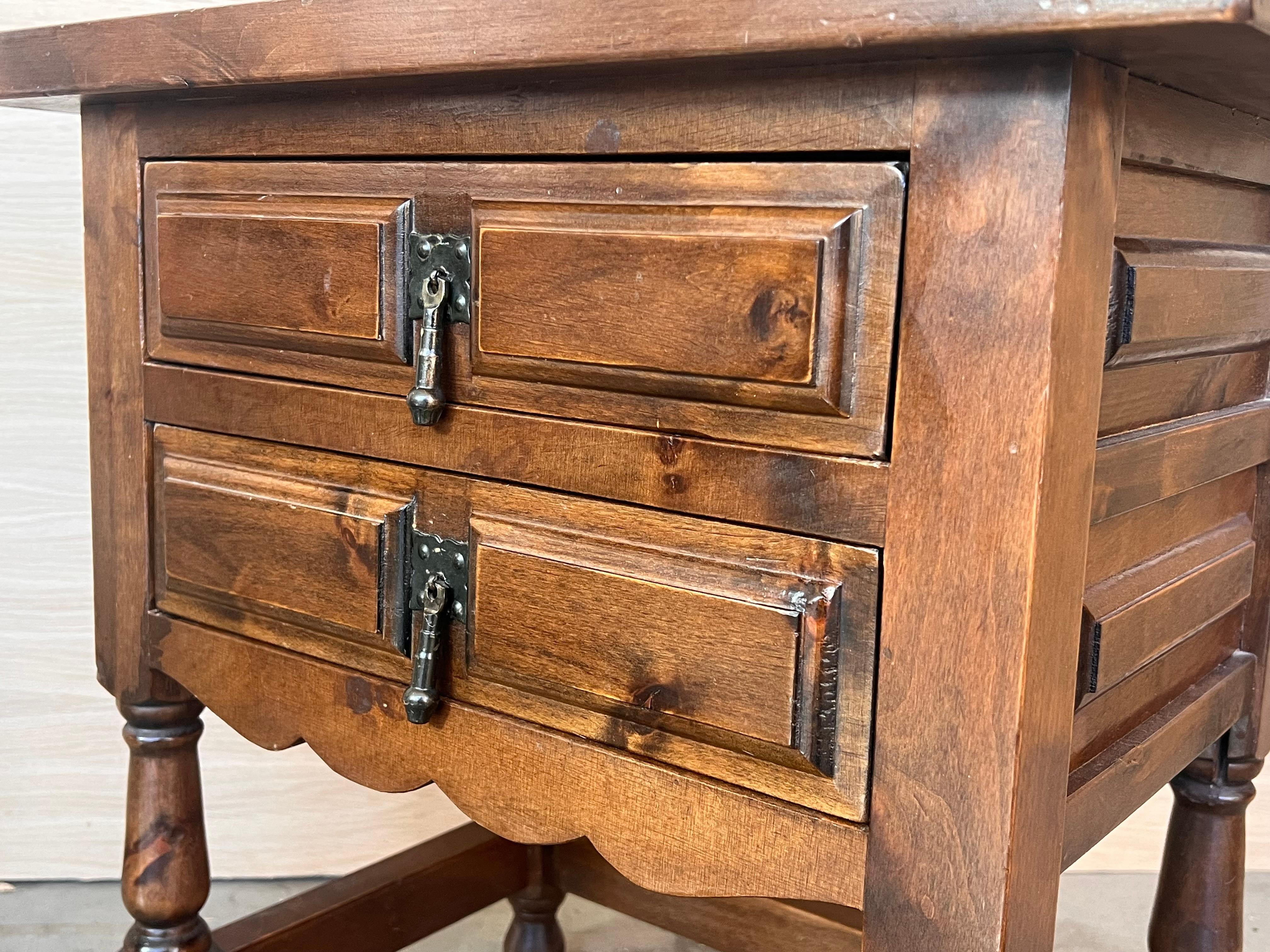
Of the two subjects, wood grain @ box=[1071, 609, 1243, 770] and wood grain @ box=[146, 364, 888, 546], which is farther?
wood grain @ box=[1071, 609, 1243, 770]

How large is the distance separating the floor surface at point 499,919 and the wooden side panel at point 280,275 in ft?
2.70

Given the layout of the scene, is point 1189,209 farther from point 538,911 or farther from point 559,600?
point 538,911

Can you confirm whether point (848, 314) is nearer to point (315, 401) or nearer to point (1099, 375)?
point (1099, 375)

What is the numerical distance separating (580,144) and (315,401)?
0.24 meters

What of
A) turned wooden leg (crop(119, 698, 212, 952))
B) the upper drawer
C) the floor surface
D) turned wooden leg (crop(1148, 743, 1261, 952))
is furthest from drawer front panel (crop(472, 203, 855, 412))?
the floor surface

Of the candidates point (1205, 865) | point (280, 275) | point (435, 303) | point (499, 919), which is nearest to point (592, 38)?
point (435, 303)

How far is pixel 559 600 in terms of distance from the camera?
668mm

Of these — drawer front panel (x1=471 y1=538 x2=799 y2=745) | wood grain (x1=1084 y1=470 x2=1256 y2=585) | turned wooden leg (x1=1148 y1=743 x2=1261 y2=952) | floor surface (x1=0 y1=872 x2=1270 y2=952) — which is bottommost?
floor surface (x1=0 y1=872 x2=1270 y2=952)

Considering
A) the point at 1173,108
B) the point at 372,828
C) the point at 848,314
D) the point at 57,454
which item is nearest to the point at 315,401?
the point at 848,314

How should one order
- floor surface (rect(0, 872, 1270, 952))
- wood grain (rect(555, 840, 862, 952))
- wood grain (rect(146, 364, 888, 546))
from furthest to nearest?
1. floor surface (rect(0, 872, 1270, 952))
2. wood grain (rect(555, 840, 862, 952))
3. wood grain (rect(146, 364, 888, 546))

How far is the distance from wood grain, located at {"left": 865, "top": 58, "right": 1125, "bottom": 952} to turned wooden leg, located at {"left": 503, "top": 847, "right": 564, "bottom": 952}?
0.76 metres

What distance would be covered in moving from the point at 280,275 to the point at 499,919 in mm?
972

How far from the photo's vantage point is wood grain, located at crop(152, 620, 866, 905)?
0.62 meters

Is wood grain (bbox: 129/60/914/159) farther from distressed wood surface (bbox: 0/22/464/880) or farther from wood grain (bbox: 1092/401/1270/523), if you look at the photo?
distressed wood surface (bbox: 0/22/464/880)
